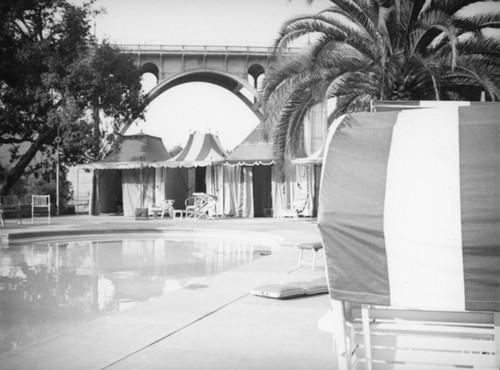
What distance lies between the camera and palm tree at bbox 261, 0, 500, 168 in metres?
8.41

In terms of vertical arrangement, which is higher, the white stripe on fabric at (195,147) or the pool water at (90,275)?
the white stripe on fabric at (195,147)

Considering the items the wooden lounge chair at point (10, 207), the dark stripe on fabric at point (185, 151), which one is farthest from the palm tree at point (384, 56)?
the dark stripe on fabric at point (185, 151)

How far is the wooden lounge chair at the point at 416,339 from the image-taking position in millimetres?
2484

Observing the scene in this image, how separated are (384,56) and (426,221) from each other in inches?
264

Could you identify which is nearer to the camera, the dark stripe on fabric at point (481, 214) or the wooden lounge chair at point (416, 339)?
the dark stripe on fabric at point (481, 214)

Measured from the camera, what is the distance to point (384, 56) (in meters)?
8.67

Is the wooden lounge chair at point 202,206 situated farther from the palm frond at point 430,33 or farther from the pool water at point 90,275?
the palm frond at point 430,33

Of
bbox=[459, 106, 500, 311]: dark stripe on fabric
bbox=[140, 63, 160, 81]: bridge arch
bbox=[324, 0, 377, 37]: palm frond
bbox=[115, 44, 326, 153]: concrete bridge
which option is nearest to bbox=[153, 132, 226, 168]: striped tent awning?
bbox=[324, 0, 377, 37]: palm frond

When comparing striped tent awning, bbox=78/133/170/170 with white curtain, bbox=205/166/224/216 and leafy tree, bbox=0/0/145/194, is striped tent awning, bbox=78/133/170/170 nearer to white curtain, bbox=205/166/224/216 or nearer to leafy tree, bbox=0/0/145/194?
leafy tree, bbox=0/0/145/194

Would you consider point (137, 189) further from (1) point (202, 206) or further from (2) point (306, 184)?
(2) point (306, 184)

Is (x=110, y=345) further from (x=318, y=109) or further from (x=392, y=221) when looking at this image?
(x=318, y=109)

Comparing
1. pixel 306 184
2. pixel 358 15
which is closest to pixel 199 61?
pixel 306 184

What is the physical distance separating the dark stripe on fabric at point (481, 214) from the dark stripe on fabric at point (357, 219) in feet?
1.11

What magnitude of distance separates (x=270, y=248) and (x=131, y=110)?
12801 millimetres
